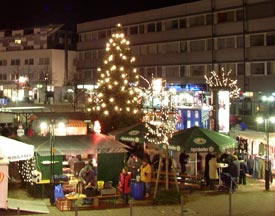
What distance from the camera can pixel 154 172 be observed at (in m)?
26.0

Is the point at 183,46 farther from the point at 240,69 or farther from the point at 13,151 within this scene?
the point at 13,151

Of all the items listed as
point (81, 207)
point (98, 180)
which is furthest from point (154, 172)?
point (81, 207)

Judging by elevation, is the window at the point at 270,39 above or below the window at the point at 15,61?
below

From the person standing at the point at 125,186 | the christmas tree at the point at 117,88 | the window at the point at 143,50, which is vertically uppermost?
the window at the point at 143,50

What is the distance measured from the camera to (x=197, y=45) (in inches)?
2606

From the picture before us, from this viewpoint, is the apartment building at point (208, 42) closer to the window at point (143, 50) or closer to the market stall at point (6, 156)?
the window at point (143, 50)

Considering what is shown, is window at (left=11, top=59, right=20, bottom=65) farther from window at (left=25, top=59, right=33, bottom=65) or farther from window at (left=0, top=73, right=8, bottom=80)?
window at (left=0, top=73, right=8, bottom=80)

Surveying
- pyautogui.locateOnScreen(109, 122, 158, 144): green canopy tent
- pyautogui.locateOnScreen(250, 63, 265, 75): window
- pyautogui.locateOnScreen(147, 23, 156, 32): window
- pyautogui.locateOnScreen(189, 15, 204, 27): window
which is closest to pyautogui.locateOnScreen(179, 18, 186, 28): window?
pyautogui.locateOnScreen(189, 15, 204, 27): window

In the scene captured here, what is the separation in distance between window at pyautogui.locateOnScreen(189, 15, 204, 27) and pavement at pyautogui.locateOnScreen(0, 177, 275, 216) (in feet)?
144

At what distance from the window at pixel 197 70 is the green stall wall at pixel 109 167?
4357cm

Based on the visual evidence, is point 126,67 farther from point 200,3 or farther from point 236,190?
point 200,3

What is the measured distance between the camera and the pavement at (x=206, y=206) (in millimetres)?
19203

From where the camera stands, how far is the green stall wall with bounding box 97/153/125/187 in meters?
23.5


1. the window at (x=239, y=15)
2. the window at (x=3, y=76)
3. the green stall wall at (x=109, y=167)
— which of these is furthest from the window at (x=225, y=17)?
the window at (x=3, y=76)
